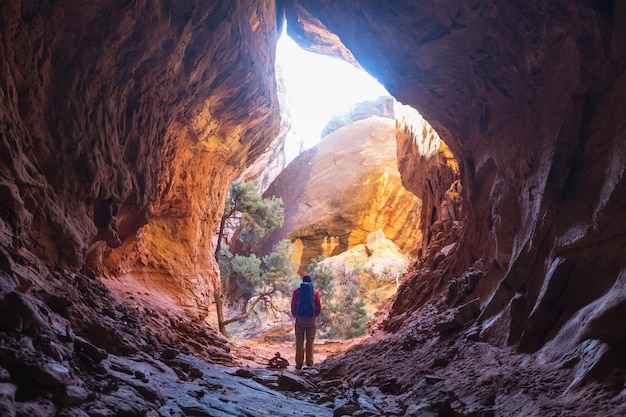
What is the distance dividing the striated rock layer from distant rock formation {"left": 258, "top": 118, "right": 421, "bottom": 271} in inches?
1016

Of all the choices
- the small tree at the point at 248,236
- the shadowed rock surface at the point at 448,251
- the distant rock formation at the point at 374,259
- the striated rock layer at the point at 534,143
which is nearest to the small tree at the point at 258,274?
the small tree at the point at 248,236

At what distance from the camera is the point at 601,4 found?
467cm

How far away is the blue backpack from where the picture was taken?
1008 cm

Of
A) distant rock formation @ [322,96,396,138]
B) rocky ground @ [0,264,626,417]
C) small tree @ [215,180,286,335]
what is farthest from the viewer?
distant rock formation @ [322,96,396,138]

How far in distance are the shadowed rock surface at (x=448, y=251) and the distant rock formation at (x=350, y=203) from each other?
24475 millimetres

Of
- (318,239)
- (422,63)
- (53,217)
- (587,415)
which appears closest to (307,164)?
(318,239)

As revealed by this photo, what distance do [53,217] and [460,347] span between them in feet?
19.1

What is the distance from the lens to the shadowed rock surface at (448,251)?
3.69 m

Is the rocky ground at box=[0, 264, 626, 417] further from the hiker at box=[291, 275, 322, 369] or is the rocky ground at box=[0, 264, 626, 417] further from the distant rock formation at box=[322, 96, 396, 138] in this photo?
the distant rock formation at box=[322, 96, 396, 138]

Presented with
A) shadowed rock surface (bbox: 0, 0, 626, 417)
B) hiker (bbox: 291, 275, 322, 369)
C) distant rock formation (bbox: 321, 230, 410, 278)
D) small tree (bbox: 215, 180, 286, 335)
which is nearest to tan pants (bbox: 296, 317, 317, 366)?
hiker (bbox: 291, 275, 322, 369)

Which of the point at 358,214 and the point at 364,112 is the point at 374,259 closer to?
the point at 358,214

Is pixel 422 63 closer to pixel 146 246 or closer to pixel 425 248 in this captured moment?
pixel 425 248

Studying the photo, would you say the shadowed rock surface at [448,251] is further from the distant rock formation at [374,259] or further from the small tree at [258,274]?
the distant rock formation at [374,259]

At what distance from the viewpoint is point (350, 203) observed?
35750mm
